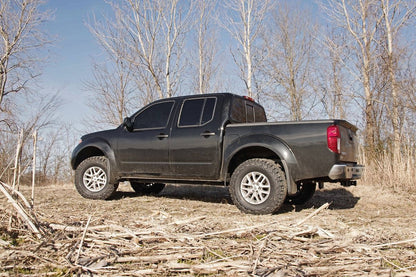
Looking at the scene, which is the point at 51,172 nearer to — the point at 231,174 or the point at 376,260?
the point at 231,174

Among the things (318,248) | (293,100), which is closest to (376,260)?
(318,248)

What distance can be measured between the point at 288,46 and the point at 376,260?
21656mm

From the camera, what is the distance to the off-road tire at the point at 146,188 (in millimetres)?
7199

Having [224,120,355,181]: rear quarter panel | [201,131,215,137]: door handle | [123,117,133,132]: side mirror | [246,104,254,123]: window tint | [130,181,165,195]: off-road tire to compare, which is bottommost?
[130,181,165,195]: off-road tire

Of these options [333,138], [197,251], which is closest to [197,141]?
[333,138]

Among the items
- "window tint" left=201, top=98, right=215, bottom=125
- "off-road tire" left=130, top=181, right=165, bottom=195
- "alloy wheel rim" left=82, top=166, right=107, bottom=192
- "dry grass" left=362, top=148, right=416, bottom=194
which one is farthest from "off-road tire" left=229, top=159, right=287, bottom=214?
"dry grass" left=362, top=148, right=416, bottom=194

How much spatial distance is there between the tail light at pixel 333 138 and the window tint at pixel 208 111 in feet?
6.31

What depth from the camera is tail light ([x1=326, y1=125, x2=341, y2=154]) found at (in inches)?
170

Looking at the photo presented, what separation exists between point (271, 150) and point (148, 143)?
7.48ft

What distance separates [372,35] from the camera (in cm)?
1577

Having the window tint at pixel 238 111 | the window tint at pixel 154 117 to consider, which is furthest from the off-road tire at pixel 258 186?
the window tint at pixel 154 117

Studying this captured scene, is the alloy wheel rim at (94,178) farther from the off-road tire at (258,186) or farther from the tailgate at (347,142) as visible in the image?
the tailgate at (347,142)

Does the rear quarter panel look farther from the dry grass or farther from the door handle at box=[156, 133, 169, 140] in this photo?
the dry grass

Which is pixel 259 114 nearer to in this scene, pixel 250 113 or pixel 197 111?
pixel 250 113
